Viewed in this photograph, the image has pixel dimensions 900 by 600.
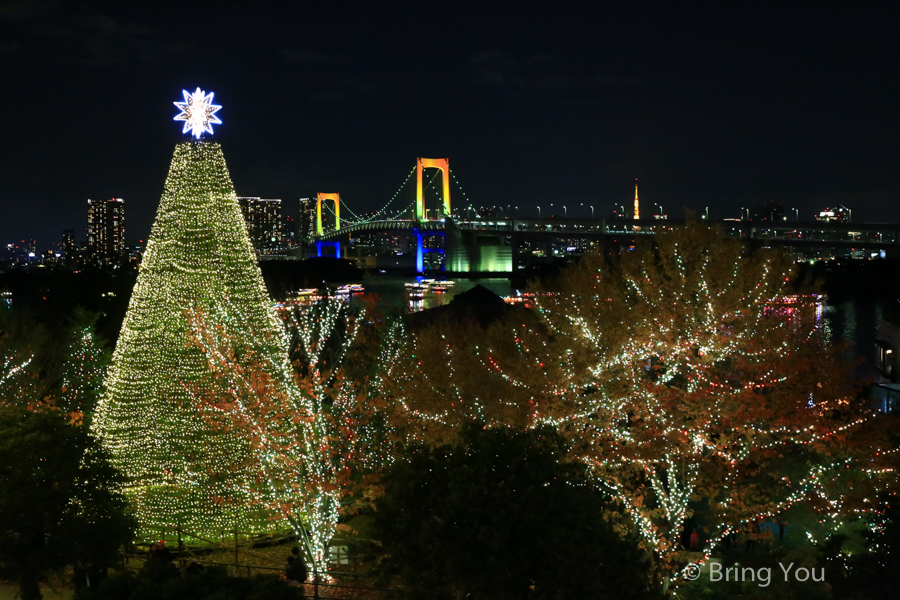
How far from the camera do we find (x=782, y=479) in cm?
905

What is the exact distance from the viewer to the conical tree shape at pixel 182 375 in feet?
27.3

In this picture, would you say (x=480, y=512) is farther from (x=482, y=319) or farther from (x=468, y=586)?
(x=482, y=319)

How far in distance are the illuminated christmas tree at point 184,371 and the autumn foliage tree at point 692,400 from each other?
2516 millimetres

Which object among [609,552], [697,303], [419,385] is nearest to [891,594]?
[609,552]

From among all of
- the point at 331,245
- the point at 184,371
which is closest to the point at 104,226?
the point at 331,245

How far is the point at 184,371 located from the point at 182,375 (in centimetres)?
5

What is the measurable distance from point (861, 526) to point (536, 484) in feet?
21.1

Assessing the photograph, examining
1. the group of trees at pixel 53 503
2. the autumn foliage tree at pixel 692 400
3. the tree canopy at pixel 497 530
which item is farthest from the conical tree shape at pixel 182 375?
the tree canopy at pixel 497 530

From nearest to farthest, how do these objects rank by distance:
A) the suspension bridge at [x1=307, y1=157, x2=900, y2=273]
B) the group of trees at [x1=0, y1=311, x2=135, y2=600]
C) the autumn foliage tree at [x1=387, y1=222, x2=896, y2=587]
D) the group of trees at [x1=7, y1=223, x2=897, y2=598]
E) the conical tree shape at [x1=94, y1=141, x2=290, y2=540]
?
the group of trees at [x1=0, y1=311, x2=135, y2=600]
the group of trees at [x1=7, y1=223, x2=897, y2=598]
the conical tree shape at [x1=94, y1=141, x2=290, y2=540]
the autumn foliage tree at [x1=387, y1=222, x2=896, y2=587]
the suspension bridge at [x1=307, y1=157, x2=900, y2=273]

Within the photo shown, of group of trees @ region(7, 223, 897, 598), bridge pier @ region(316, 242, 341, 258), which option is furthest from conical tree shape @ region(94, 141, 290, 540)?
bridge pier @ region(316, 242, 341, 258)

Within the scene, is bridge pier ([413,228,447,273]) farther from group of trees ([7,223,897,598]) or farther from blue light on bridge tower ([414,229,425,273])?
group of trees ([7,223,897,598])

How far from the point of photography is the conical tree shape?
8.32 metres

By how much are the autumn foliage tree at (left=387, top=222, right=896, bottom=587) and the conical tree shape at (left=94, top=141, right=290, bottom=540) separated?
2530 mm

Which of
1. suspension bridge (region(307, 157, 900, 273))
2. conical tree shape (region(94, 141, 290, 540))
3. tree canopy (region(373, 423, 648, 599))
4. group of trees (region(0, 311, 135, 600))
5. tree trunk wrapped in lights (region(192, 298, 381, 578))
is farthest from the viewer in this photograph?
suspension bridge (region(307, 157, 900, 273))
